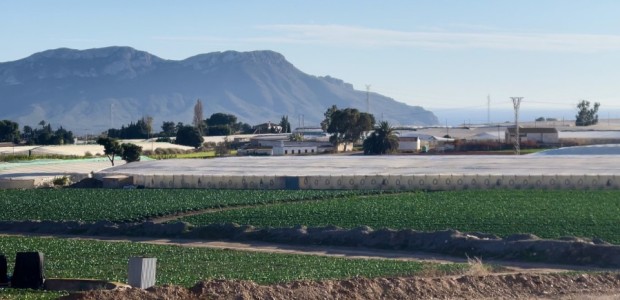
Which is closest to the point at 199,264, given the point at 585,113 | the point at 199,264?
the point at 199,264

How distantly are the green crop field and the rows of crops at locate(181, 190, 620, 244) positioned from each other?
353 inches

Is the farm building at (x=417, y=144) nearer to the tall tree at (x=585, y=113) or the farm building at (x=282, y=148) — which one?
the farm building at (x=282, y=148)

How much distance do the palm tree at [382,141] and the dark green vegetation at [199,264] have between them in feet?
209

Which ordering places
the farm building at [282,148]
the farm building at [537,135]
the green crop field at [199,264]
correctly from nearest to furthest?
the green crop field at [199,264] < the farm building at [282,148] < the farm building at [537,135]

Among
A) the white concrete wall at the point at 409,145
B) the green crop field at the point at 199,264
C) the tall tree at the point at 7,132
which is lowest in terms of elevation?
the green crop field at the point at 199,264

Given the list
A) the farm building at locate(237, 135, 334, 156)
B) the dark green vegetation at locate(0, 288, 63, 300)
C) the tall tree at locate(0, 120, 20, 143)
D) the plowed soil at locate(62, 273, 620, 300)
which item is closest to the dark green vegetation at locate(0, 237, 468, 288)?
the plowed soil at locate(62, 273, 620, 300)

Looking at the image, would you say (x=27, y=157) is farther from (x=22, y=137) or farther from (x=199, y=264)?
(x=199, y=264)

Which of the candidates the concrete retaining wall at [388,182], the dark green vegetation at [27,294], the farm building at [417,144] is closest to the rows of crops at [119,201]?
the concrete retaining wall at [388,182]

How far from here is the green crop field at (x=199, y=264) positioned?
2734cm

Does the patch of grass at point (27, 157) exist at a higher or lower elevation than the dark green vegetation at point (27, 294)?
higher

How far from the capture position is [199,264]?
30922 mm

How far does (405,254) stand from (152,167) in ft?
137

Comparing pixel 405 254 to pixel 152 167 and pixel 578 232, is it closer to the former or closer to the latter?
pixel 578 232

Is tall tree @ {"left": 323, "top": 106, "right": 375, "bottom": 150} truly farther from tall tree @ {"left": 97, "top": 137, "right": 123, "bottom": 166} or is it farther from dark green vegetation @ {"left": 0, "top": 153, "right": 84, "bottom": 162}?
tall tree @ {"left": 97, "top": 137, "right": 123, "bottom": 166}
